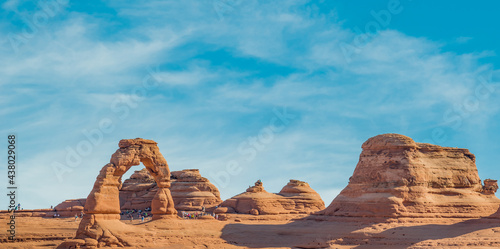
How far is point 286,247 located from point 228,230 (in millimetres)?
4438

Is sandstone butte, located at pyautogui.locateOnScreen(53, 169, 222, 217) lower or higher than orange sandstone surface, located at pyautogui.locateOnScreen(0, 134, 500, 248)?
higher

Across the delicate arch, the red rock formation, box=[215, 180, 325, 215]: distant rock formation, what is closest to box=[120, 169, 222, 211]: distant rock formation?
box=[215, 180, 325, 215]: distant rock formation

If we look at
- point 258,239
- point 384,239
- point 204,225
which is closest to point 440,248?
point 384,239

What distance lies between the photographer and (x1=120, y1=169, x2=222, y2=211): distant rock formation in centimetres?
5459

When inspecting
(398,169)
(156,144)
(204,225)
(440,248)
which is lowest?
(440,248)

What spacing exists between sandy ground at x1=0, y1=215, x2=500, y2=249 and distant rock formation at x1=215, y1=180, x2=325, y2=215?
45.3ft

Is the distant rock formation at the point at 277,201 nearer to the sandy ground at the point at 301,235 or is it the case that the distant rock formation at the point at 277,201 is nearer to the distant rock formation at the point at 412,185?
the distant rock formation at the point at 412,185

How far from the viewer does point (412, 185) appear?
3466 centimetres

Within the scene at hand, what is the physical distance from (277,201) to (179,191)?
11153mm

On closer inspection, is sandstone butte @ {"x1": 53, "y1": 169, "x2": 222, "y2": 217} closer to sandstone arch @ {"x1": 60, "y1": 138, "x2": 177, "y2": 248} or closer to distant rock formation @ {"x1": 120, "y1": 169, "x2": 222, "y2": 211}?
distant rock formation @ {"x1": 120, "y1": 169, "x2": 222, "y2": 211}

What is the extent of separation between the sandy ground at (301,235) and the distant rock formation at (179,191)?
18219mm

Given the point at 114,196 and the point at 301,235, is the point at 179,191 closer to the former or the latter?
the point at 301,235

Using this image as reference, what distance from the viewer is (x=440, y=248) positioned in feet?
93.4

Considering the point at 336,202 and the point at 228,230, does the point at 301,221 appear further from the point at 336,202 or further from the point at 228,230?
the point at 228,230
